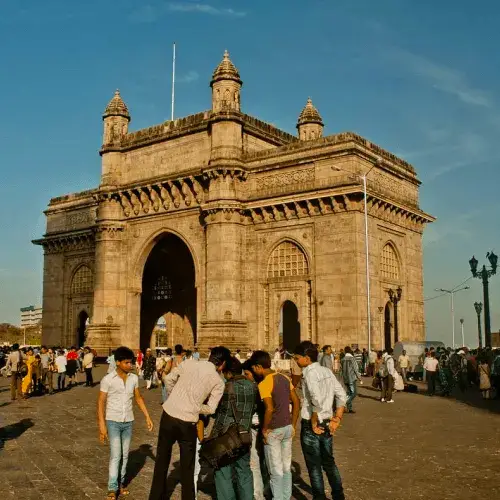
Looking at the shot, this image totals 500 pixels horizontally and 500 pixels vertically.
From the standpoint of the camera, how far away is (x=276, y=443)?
24.0ft

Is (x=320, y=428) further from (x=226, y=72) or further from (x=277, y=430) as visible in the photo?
(x=226, y=72)

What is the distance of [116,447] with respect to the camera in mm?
8086

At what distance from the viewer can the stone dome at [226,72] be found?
34.6 metres

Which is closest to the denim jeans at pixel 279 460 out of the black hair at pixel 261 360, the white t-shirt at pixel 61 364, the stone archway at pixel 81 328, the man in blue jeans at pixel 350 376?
the black hair at pixel 261 360

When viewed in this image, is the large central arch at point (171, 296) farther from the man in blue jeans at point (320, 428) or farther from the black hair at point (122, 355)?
the man in blue jeans at point (320, 428)

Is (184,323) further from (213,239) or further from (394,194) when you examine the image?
(394,194)

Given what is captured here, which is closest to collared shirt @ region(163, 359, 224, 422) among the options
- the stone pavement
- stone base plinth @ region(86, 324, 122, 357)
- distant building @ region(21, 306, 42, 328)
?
the stone pavement

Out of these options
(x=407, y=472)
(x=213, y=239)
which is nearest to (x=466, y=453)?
(x=407, y=472)

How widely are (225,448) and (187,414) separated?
0.57m

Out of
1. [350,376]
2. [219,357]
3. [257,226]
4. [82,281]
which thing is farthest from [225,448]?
[82,281]

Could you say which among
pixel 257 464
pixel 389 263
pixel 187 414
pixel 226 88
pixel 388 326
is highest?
pixel 226 88

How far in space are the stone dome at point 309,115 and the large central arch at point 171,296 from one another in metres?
10.9

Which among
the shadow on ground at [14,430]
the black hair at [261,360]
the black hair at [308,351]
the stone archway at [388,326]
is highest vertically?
the stone archway at [388,326]

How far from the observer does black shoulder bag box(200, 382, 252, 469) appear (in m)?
6.67
